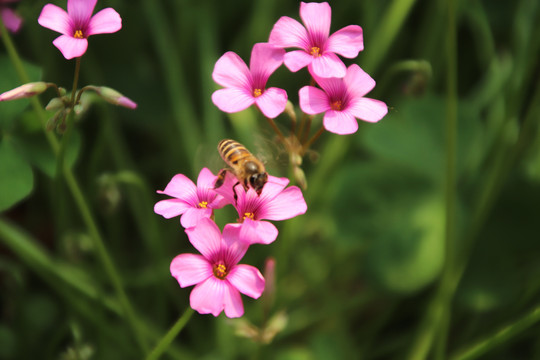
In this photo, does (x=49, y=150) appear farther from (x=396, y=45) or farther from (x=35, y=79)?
(x=396, y=45)

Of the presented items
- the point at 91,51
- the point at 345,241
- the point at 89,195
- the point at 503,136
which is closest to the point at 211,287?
the point at 89,195

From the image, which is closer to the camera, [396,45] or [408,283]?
[408,283]

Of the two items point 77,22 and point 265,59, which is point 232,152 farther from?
point 77,22

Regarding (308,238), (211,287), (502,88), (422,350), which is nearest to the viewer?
(211,287)

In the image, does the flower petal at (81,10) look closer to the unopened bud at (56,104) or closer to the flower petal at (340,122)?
the unopened bud at (56,104)

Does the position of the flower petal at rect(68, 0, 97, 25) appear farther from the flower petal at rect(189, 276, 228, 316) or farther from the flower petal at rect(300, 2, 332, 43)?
the flower petal at rect(189, 276, 228, 316)

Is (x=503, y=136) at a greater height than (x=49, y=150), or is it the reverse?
(x=503, y=136)
